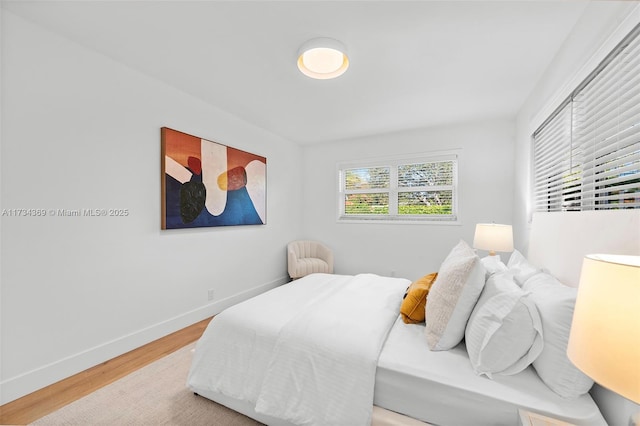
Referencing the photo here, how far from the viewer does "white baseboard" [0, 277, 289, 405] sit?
1829 millimetres

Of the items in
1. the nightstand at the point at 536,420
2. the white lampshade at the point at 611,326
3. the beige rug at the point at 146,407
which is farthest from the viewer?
the beige rug at the point at 146,407

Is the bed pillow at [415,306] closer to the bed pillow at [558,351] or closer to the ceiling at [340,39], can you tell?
the bed pillow at [558,351]

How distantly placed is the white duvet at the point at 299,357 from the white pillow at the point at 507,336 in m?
0.48

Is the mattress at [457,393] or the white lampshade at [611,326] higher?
the white lampshade at [611,326]

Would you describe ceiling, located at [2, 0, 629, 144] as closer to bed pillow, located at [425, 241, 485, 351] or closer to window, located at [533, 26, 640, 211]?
window, located at [533, 26, 640, 211]

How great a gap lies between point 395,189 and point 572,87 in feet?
8.74

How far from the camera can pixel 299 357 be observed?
4.83 ft

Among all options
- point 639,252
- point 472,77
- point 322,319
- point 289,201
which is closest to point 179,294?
point 322,319

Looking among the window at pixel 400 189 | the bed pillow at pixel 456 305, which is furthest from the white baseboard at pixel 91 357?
the window at pixel 400 189

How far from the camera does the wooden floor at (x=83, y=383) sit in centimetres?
171

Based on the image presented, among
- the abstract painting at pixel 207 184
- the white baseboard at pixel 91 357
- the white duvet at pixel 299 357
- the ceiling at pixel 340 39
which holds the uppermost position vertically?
the ceiling at pixel 340 39

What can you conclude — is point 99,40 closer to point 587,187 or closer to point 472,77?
point 472,77

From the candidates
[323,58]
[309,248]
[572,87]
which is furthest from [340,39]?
[309,248]

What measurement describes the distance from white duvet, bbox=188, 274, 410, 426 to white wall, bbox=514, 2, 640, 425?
90 cm
